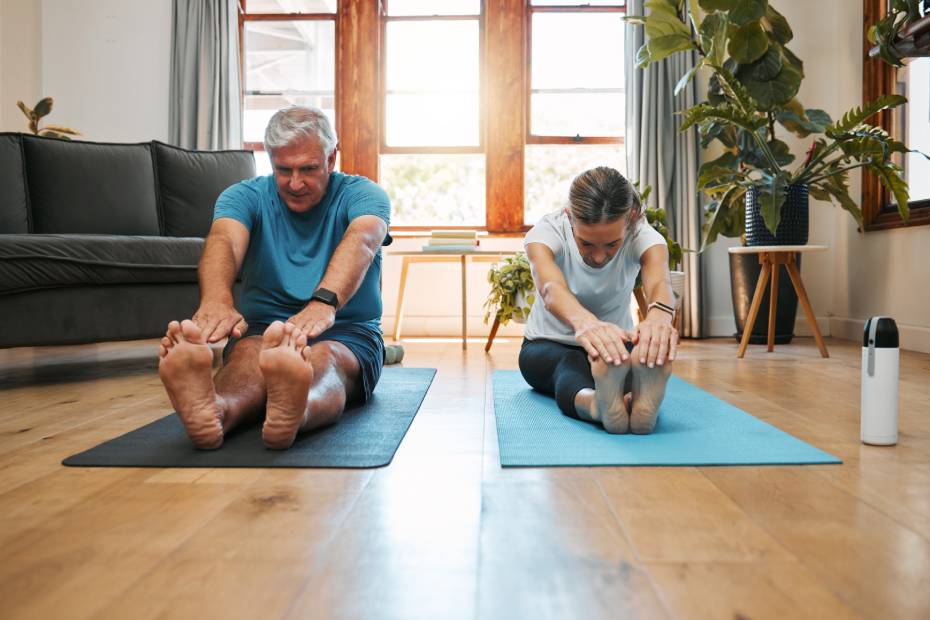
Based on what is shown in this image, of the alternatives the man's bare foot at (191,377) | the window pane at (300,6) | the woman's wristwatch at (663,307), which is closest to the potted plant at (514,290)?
the woman's wristwatch at (663,307)

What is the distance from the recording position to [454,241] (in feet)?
14.0

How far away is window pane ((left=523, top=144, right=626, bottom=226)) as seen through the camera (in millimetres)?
5008

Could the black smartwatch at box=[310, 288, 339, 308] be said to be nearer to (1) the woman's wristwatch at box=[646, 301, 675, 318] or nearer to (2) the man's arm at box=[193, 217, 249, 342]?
(2) the man's arm at box=[193, 217, 249, 342]

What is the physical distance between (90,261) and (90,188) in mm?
990

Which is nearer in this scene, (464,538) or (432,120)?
(464,538)

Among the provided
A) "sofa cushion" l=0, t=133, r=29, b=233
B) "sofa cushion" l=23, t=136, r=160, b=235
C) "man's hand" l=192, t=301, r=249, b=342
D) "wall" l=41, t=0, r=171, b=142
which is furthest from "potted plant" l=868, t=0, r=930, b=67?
"wall" l=41, t=0, r=171, b=142

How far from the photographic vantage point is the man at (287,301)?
4.75ft

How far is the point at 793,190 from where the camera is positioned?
12.2ft

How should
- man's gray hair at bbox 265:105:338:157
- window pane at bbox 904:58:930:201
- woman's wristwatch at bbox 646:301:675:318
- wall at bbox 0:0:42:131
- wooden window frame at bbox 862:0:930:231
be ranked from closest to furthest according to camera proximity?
woman's wristwatch at bbox 646:301:675:318, man's gray hair at bbox 265:105:338:157, window pane at bbox 904:58:930:201, wooden window frame at bbox 862:0:930:231, wall at bbox 0:0:42:131

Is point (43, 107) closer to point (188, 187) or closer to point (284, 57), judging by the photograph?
point (188, 187)

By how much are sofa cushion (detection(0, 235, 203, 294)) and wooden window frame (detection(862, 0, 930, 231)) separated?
3.41m

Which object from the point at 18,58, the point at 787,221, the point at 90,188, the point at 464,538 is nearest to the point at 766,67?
the point at 787,221

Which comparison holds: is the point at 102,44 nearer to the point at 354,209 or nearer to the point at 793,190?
the point at 354,209

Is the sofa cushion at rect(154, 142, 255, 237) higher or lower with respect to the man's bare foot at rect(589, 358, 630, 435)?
higher
